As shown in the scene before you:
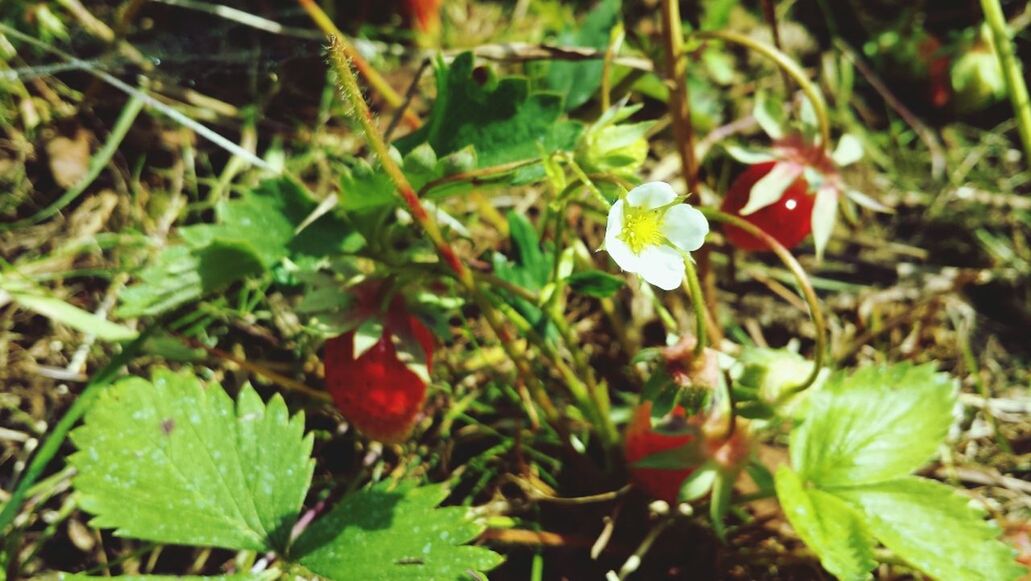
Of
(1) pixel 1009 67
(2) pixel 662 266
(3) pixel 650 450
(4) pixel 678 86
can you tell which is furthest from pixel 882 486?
(1) pixel 1009 67

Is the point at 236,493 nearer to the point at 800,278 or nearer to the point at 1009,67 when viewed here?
the point at 800,278

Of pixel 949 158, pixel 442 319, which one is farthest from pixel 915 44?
pixel 442 319

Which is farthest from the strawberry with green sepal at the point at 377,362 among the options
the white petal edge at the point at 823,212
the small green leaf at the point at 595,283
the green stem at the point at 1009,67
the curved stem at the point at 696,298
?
the green stem at the point at 1009,67

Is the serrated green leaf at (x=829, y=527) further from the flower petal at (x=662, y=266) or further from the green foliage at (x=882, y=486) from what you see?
the flower petal at (x=662, y=266)

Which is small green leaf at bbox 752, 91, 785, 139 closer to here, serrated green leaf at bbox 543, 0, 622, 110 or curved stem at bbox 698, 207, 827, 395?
curved stem at bbox 698, 207, 827, 395

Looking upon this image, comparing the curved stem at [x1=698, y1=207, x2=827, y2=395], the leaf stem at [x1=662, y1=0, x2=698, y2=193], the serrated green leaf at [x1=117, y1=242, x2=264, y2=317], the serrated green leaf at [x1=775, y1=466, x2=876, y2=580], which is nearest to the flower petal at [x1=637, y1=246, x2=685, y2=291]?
the curved stem at [x1=698, y1=207, x2=827, y2=395]

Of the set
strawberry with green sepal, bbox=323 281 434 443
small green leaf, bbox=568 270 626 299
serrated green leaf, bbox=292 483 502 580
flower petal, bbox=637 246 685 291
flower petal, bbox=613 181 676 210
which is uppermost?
flower petal, bbox=613 181 676 210

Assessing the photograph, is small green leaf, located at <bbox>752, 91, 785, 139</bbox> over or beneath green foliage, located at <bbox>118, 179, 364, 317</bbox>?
over
